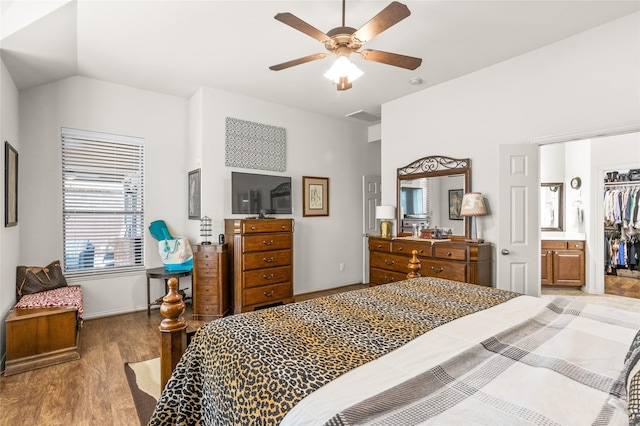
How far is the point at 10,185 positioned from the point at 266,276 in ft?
→ 8.91

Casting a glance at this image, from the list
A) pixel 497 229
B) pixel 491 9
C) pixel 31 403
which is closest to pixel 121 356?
pixel 31 403

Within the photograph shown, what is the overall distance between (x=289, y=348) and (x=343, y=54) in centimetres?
202

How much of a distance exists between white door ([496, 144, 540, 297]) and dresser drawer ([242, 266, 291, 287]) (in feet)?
8.42

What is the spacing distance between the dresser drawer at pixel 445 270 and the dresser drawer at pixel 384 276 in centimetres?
36

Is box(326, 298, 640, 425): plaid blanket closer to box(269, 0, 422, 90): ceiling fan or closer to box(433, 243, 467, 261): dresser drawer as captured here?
box(269, 0, 422, 90): ceiling fan

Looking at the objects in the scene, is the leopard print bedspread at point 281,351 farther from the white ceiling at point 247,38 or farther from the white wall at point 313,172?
the white wall at point 313,172

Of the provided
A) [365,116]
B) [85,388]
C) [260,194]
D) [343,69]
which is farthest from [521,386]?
[365,116]

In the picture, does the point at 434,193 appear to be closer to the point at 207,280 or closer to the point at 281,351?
the point at 207,280

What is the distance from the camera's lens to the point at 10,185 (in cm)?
308

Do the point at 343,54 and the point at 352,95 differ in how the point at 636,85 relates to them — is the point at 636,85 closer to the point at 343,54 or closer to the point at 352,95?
the point at 343,54

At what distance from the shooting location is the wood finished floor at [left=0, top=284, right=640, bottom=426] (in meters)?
2.13

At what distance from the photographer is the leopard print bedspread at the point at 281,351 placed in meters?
1.07

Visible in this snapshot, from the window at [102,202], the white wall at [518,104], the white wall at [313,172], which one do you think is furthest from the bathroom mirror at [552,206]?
the window at [102,202]

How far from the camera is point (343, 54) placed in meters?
2.36
